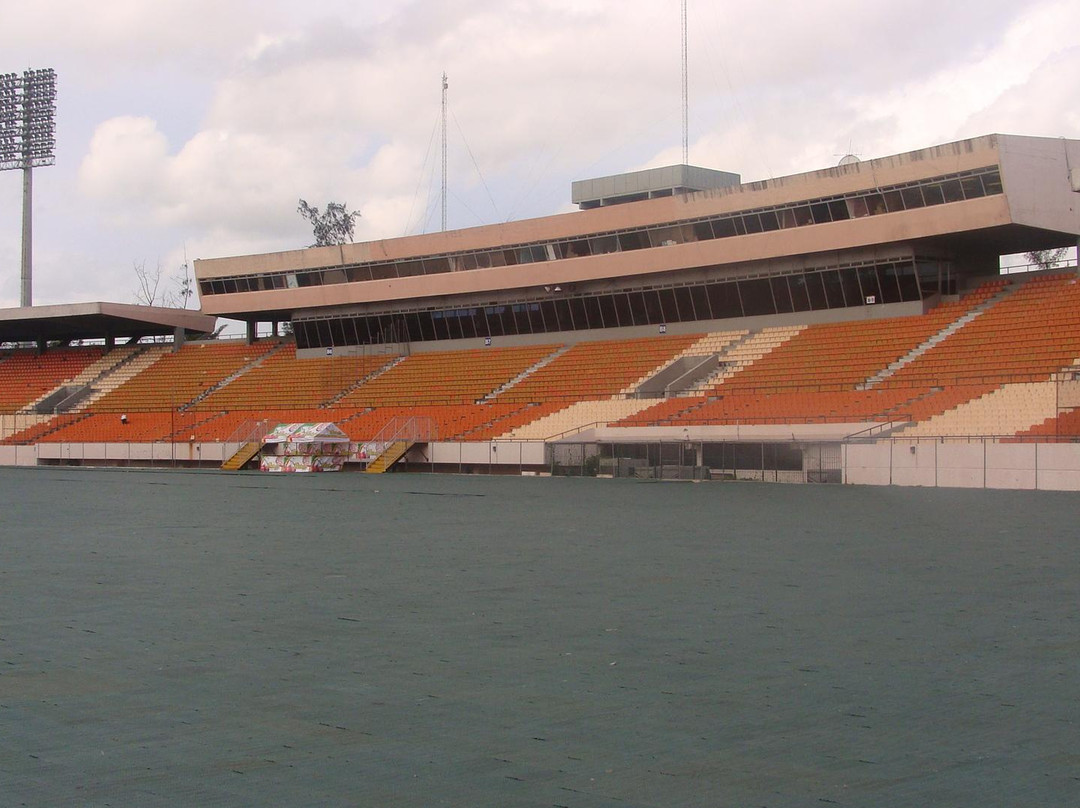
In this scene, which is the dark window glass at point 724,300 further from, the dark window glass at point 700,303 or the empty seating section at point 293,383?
the empty seating section at point 293,383

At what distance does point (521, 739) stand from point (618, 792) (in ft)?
3.95

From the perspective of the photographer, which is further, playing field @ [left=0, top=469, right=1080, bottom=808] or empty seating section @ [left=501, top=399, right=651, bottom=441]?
empty seating section @ [left=501, top=399, right=651, bottom=441]

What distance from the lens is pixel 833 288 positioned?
5247 cm

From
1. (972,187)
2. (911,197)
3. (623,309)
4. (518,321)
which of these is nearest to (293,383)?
(518,321)

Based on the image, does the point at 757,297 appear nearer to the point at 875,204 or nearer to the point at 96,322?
the point at 875,204

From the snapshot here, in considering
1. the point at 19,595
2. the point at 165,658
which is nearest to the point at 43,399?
the point at 19,595

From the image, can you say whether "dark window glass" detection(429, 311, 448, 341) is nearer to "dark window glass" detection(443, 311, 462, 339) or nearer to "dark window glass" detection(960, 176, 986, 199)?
"dark window glass" detection(443, 311, 462, 339)

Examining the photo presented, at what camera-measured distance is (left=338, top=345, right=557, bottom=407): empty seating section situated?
2290 inches

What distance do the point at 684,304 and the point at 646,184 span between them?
10.4m

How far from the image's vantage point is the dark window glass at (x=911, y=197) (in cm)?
4753

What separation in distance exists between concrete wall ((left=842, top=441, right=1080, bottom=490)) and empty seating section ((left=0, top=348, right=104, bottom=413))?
51200 mm

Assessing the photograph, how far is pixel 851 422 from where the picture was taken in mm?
39719

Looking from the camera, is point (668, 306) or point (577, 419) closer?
point (577, 419)

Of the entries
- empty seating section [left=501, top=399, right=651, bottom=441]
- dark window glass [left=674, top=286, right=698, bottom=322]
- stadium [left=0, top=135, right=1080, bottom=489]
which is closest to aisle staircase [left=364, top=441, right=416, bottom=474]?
stadium [left=0, top=135, right=1080, bottom=489]
